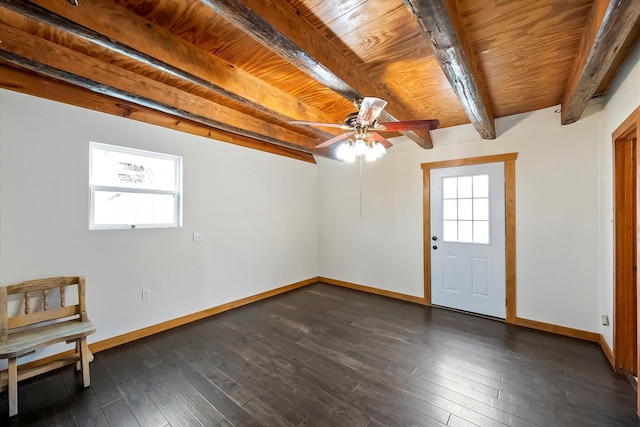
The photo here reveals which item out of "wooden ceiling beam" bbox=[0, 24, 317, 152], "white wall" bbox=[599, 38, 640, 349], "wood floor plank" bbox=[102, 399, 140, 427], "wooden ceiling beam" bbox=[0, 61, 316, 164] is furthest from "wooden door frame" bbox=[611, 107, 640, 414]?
"wooden ceiling beam" bbox=[0, 61, 316, 164]

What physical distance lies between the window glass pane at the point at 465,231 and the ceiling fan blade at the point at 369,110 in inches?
91.4

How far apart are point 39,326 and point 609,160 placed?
17.7 feet

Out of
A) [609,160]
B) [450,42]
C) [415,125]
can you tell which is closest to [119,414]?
[415,125]

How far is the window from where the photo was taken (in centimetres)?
273

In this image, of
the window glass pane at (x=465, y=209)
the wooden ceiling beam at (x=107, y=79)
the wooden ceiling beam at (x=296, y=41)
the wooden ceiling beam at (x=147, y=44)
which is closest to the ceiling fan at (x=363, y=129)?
the wooden ceiling beam at (x=296, y=41)

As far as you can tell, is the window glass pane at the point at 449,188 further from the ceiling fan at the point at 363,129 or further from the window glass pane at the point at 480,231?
the ceiling fan at the point at 363,129

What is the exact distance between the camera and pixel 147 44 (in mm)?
1699

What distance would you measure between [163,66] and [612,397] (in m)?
4.03

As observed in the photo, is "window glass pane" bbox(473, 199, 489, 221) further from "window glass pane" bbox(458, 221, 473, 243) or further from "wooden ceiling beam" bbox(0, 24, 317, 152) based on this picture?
"wooden ceiling beam" bbox(0, 24, 317, 152)

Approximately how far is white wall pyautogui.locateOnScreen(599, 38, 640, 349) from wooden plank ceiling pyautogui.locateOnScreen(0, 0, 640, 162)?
0.48 feet

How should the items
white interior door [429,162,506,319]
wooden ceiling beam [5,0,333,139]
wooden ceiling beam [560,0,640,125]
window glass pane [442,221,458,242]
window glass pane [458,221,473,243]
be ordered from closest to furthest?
wooden ceiling beam [560,0,640,125], wooden ceiling beam [5,0,333,139], white interior door [429,162,506,319], window glass pane [458,221,473,243], window glass pane [442,221,458,242]

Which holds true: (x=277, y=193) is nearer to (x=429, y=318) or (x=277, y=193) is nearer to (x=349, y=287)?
(x=349, y=287)

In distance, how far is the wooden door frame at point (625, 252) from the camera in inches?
85.7

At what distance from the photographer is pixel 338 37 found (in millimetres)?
1770
